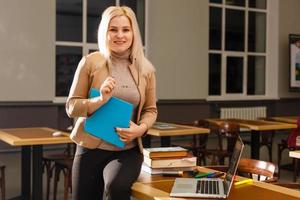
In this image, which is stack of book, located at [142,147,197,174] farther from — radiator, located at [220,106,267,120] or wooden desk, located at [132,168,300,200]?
radiator, located at [220,106,267,120]

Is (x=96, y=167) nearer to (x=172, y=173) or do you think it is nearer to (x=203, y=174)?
(x=172, y=173)

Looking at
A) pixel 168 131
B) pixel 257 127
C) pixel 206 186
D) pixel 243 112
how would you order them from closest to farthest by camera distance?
1. pixel 206 186
2. pixel 168 131
3. pixel 257 127
4. pixel 243 112

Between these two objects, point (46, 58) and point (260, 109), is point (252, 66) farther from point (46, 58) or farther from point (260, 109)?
point (46, 58)

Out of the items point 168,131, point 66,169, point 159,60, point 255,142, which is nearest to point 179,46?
point 159,60

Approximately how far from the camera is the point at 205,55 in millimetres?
9922

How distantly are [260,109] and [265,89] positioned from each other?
664 mm

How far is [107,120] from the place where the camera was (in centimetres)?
212

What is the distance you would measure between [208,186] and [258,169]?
932 millimetres

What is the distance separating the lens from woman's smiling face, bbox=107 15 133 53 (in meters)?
2.19

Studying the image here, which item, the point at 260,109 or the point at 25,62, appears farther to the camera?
the point at 260,109

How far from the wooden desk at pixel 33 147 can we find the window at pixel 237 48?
6357mm

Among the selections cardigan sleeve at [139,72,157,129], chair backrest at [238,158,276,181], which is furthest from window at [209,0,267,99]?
cardigan sleeve at [139,72,157,129]

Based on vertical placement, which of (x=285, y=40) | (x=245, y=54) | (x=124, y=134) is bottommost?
(x=124, y=134)

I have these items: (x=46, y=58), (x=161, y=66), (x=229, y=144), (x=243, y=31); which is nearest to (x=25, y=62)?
(x=46, y=58)
